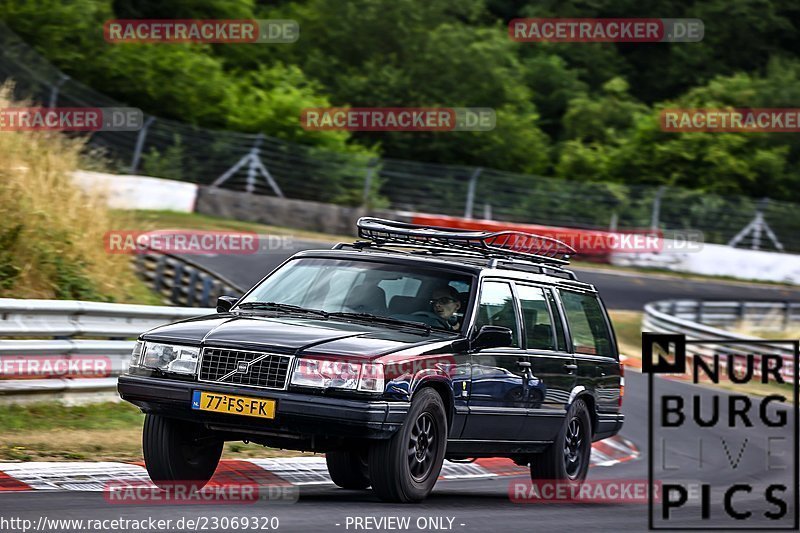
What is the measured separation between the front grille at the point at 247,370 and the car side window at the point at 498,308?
172cm

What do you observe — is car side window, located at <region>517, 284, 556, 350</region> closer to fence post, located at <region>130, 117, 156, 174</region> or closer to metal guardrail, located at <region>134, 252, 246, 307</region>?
metal guardrail, located at <region>134, 252, 246, 307</region>

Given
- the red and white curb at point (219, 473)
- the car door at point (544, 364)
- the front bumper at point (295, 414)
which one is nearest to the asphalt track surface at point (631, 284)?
the red and white curb at point (219, 473)

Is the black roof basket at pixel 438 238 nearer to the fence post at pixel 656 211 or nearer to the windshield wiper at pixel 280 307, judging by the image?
the windshield wiper at pixel 280 307

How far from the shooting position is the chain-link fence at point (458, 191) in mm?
33000

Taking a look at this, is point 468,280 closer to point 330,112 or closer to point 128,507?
point 128,507

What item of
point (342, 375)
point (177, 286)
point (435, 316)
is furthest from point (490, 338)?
point (177, 286)

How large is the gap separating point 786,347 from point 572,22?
3102cm

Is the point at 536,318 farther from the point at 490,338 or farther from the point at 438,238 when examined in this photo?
the point at 490,338

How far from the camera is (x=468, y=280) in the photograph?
8.91 m

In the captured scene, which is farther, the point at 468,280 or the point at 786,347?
the point at 786,347

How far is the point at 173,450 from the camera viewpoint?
8.06 metres

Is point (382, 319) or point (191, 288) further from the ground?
point (191, 288)

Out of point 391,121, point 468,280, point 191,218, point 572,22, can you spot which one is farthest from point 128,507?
point 572,22

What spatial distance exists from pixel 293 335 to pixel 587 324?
361 centimetres
